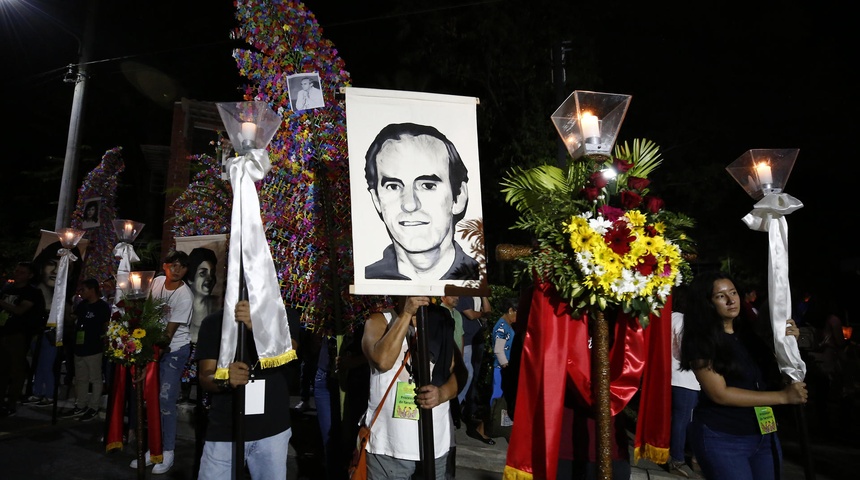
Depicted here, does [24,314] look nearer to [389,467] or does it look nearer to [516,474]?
[389,467]

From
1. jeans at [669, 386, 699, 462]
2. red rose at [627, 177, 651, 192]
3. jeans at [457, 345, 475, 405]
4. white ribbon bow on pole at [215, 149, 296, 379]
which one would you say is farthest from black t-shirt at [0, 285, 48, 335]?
red rose at [627, 177, 651, 192]

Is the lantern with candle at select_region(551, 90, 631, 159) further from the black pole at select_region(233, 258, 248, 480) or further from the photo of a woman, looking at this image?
the photo of a woman

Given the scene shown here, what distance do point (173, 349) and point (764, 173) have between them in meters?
6.13

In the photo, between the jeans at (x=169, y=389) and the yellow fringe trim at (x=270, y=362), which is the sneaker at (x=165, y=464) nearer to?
the jeans at (x=169, y=389)

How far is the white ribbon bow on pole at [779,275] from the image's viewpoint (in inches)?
136

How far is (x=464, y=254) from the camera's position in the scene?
3281 millimetres

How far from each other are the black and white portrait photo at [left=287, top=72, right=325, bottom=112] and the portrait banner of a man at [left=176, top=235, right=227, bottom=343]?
276 centimetres

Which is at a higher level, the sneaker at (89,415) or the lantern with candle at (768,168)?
the lantern with candle at (768,168)

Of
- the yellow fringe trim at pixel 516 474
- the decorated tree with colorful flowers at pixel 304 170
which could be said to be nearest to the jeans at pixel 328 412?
the decorated tree with colorful flowers at pixel 304 170

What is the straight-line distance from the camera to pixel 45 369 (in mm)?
10117

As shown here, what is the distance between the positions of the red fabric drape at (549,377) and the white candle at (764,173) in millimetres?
1442

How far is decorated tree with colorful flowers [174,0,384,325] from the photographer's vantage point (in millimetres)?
5570

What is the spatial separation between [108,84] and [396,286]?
2999 cm

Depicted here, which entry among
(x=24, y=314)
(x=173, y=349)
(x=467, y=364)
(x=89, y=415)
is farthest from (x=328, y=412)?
(x=24, y=314)
